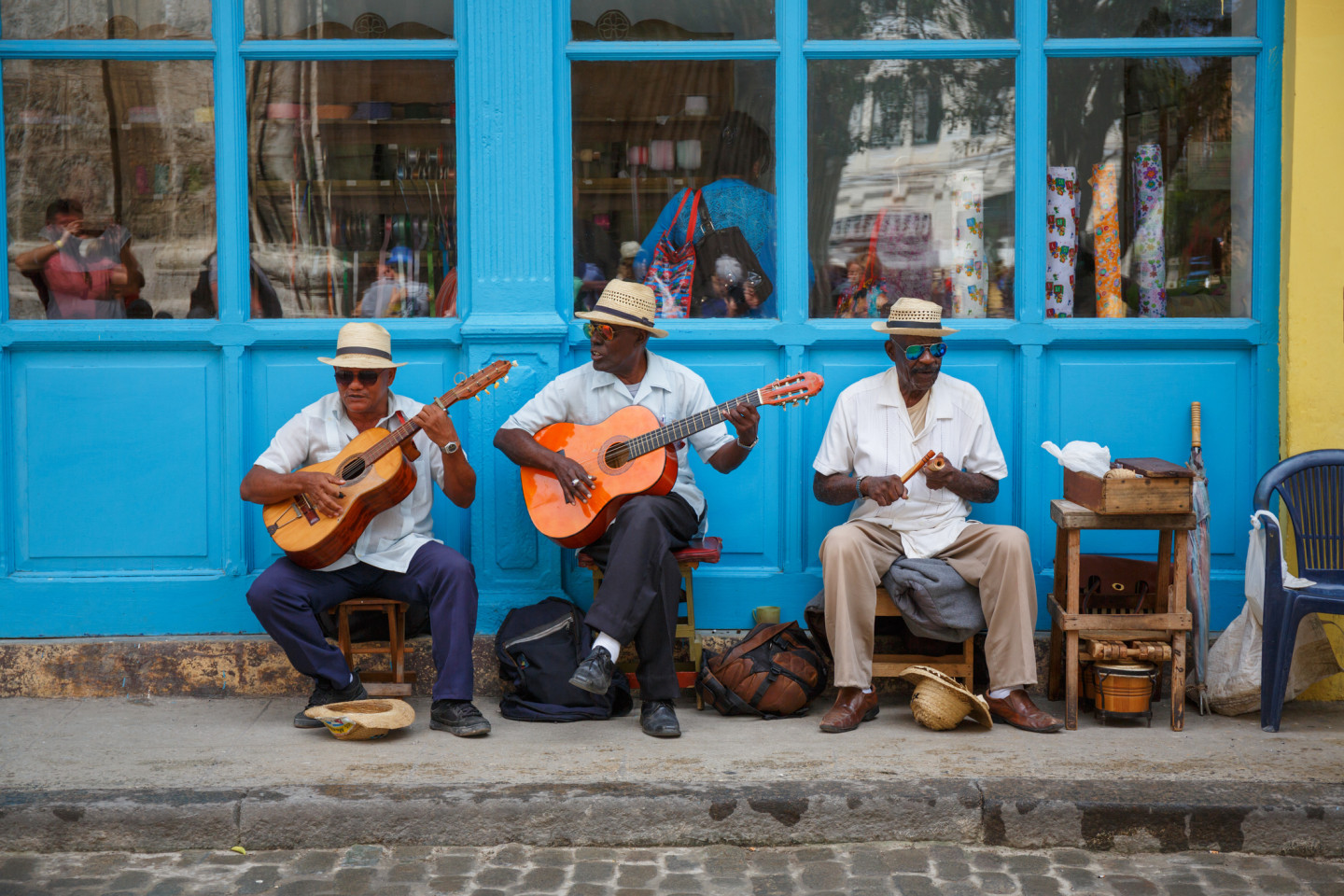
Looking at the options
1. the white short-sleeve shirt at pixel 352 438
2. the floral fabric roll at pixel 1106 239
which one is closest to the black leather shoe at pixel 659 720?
the white short-sleeve shirt at pixel 352 438

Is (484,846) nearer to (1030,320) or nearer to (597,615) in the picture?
(597,615)

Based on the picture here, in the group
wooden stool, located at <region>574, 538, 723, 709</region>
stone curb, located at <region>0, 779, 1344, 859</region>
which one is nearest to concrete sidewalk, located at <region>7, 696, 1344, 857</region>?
stone curb, located at <region>0, 779, 1344, 859</region>

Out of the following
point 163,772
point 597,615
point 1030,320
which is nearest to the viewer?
point 163,772

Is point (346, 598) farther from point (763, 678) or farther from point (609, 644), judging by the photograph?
point (763, 678)

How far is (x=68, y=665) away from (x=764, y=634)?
2.75 meters

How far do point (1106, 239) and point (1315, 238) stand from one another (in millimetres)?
781

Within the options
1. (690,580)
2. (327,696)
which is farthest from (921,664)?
(327,696)

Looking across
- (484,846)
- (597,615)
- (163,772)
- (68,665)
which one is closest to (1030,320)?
(597,615)

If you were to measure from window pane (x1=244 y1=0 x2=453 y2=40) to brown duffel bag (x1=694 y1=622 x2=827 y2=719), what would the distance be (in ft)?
9.06

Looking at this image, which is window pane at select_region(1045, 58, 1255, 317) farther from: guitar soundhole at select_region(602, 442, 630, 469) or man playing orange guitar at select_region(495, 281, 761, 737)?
guitar soundhole at select_region(602, 442, 630, 469)

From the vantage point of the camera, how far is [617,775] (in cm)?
389

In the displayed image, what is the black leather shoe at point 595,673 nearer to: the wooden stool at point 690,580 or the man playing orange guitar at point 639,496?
the man playing orange guitar at point 639,496

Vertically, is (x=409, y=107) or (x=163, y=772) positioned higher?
(x=409, y=107)

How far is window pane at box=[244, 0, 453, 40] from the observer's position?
5078 mm
